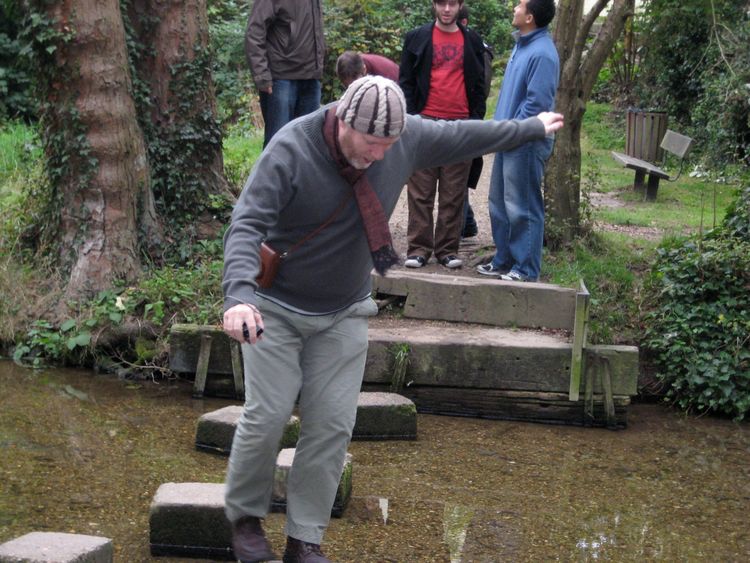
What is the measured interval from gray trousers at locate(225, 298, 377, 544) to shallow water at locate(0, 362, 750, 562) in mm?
691

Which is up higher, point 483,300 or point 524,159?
point 524,159

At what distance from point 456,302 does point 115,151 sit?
3.04m

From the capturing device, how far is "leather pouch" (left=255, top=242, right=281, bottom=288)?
3.92 m

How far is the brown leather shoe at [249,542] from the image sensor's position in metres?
4.13

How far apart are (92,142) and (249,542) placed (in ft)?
16.5

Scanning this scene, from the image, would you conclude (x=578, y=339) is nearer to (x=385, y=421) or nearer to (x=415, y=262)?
(x=385, y=421)

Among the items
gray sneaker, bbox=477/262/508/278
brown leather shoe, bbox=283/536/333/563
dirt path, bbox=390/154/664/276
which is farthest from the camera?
dirt path, bbox=390/154/664/276

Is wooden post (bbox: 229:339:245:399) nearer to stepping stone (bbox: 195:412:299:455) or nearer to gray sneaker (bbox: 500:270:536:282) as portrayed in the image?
stepping stone (bbox: 195:412:299:455)

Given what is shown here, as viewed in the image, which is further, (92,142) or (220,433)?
(92,142)

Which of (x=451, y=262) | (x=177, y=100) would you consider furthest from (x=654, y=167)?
(x=177, y=100)

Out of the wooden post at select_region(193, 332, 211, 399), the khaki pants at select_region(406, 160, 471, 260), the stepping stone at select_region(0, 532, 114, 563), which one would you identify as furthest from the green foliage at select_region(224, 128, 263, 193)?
the stepping stone at select_region(0, 532, 114, 563)

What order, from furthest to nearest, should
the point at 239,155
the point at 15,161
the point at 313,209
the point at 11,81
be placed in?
the point at 11,81 < the point at 239,155 < the point at 15,161 < the point at 313,209

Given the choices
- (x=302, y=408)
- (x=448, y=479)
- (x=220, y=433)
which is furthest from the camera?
(x=220, y=433)

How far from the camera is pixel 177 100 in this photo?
9.10 m
